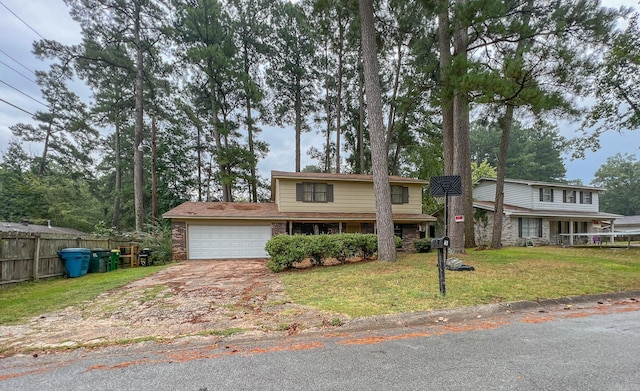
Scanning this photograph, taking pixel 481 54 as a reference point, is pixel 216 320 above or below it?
below

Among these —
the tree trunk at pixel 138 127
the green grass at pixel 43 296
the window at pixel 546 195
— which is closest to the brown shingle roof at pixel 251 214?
the green grass at pixel 43 296

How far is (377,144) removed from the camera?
30.3 feet

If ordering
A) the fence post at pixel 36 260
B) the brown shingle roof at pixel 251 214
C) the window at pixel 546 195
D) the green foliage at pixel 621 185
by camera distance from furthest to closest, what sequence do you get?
the green foliage at pixel 621 185, the window at pixel 546 195, the brown shingle roof at pixel 251 214, the fence post at pixel 36 260

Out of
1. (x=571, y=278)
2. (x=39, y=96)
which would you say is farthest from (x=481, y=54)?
(x=39, y=96)

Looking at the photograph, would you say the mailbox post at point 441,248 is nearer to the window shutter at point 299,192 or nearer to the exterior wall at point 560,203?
the window shutter at point 299,192

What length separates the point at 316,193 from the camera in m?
15.0

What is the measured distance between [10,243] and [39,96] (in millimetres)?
20828

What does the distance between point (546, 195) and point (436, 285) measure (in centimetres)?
2028

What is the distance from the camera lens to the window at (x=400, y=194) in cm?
1568

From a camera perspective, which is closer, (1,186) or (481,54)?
(481,54)

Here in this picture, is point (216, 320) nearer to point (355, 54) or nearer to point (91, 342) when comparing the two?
point (91, 342)

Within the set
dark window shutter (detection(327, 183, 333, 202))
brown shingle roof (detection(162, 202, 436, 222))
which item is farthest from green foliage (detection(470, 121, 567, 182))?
dark window shutter (detection(327, 183, 333, 202))

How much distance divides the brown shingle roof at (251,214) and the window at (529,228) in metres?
8.19

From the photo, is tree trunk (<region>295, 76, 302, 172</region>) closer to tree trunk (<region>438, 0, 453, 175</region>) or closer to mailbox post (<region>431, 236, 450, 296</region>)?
tree trunk (<region>438, 0, 453, 175</region>)
